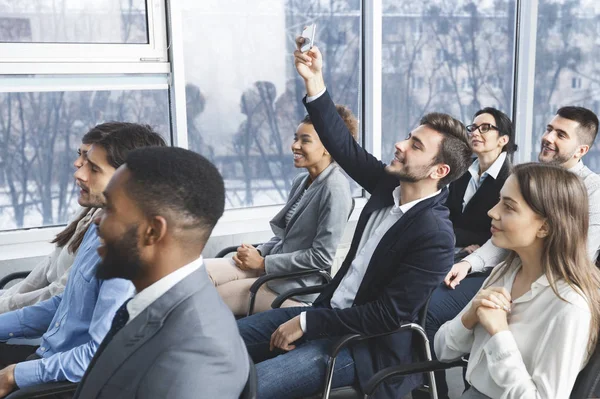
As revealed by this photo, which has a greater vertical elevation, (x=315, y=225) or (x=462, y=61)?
(x=462, y=61)

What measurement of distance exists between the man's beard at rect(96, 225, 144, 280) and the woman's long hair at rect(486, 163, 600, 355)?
3.50ft

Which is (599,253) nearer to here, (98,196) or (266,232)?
(266,232)

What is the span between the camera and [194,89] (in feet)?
12.5

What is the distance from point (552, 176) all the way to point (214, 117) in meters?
2.47

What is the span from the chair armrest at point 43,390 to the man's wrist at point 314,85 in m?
1.24

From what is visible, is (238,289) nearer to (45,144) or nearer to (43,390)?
(43,390)

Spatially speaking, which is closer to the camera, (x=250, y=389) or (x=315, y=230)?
(x=250, y=389)

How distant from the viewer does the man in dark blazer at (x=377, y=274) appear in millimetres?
2072

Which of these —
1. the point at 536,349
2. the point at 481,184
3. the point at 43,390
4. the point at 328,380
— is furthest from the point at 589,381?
the point at 481,184

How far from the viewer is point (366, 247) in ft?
7.70

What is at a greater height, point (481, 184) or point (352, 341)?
point (481, 184)

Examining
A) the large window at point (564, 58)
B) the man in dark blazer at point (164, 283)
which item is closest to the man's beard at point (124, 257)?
the man in dark blazer at point (164, 283)

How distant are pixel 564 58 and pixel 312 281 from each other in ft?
9.95

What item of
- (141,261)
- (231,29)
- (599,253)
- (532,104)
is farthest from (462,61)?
(141,261)
